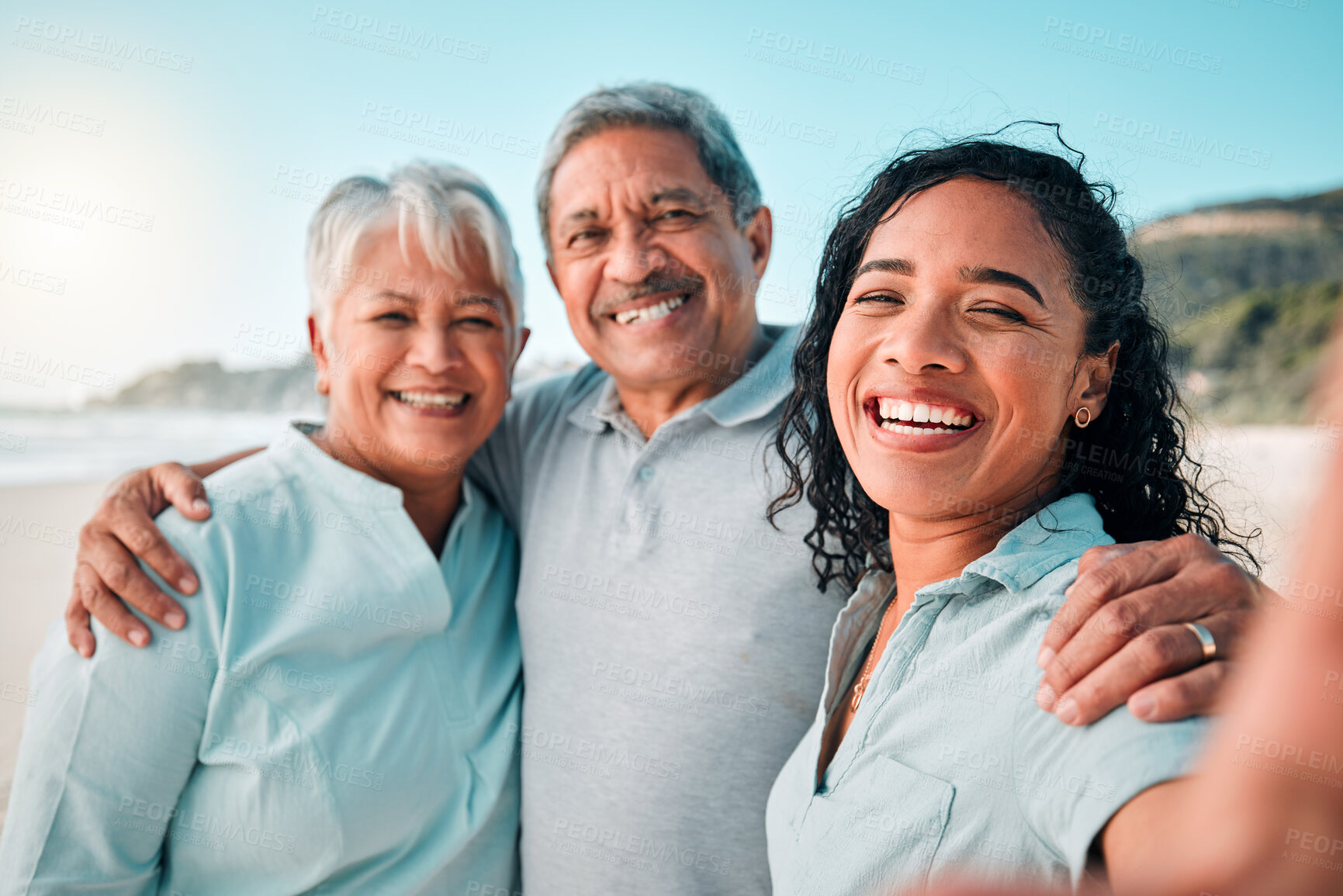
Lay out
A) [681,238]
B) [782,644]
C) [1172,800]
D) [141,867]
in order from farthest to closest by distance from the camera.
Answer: [681,238], [782,644], [141,867], [1172,800]

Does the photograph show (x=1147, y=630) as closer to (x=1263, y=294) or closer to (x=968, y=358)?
(x=968, y=358)

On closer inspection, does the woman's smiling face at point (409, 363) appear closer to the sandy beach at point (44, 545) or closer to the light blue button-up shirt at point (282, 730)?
the light blue button-up shirt at point (282, 730)

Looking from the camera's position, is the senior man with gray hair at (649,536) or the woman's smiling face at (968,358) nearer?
the woman's smiling face at (968,358)

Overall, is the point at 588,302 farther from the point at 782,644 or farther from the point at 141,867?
the point at 141,867

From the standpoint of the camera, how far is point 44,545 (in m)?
7.86

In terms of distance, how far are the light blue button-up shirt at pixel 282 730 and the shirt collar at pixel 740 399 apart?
Answer: 686 millimetres

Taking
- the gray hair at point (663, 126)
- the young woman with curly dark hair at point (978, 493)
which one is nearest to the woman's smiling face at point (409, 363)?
the gray hair at point (663, 126)

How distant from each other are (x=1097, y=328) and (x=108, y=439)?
18.6m

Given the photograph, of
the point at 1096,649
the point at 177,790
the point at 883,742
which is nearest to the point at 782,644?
the point at 883,742

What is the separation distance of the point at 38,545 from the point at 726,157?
825cm

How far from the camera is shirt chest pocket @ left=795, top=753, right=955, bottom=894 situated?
4.16 ft

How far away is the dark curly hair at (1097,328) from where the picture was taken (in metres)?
1.51

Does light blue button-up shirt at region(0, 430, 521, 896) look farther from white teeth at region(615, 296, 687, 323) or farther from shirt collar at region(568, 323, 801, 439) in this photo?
white teeth at region(615, 296, 687, 323)

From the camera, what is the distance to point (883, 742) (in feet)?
4.62
